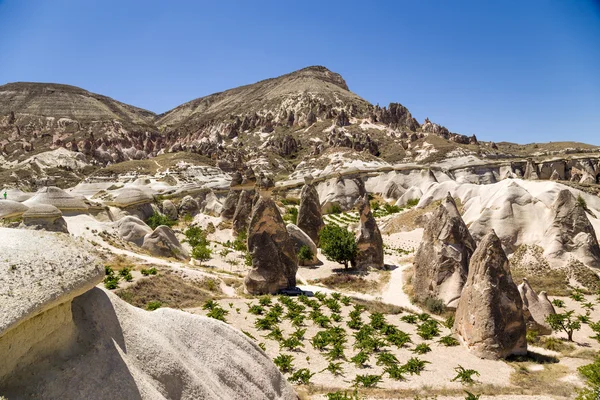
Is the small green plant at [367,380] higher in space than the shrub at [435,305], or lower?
higher

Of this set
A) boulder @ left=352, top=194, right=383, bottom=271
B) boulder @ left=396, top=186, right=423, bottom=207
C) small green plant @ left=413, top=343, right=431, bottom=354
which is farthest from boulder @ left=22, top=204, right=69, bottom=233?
boulder @ left=396, top=186, right=423, bottom=207

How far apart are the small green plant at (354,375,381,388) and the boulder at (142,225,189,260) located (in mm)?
16979

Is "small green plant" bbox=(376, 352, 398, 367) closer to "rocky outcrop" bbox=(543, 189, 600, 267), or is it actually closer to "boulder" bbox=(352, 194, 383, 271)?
"boulder" bbox=(352, 194, 383, 271)

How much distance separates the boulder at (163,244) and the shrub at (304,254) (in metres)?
7.19

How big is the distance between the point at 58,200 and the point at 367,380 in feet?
90.5

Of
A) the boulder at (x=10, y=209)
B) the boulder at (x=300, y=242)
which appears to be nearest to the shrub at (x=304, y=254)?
the boulder at (x=300, y=242)

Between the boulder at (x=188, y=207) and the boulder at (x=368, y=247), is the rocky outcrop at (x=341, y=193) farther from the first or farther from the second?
the boulder at (x=368, y=247)

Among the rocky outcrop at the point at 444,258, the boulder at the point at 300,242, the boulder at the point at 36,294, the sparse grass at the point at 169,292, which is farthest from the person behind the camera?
the boulder at the point at 300,242

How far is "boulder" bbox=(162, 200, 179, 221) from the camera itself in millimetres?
44203

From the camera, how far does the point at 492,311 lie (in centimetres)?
1223

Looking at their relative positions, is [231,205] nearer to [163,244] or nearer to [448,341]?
[163,244]

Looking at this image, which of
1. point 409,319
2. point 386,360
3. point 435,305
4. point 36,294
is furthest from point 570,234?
point 36,294

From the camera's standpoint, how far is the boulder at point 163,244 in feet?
79.2

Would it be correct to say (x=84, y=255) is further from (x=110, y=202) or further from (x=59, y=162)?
(x=59, y=162)
